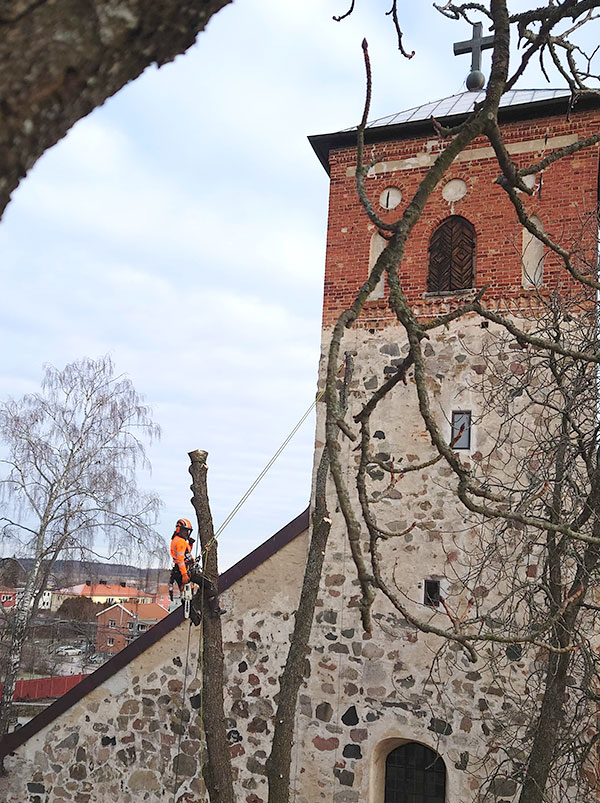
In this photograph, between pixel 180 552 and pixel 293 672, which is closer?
pixel 293 672

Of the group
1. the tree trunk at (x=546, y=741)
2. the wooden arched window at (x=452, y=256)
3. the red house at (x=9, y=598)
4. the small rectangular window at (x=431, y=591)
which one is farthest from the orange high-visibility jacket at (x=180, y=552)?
the red house at (x=9, y=598)

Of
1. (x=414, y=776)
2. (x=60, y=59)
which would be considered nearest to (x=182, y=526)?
(x=414, y=776)

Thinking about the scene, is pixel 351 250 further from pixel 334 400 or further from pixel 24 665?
pixel 24 665

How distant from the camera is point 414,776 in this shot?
6.95 metres

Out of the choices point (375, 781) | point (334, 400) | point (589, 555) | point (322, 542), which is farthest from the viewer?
point (375, 781)

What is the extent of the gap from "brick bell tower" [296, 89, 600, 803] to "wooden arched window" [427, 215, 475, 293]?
0.01 meters

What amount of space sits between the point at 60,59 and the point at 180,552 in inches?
233

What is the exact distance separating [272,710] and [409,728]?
131cm

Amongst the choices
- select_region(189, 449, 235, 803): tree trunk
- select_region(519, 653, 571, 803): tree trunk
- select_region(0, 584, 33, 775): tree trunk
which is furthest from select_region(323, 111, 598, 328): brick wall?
select_region(0, 584, 33, 775): tree trunk

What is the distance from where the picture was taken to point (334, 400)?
5.93 ft

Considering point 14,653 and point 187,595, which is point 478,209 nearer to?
point 187,595

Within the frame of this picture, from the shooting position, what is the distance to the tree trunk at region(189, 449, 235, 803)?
5.71 metres

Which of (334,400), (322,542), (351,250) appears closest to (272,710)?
(322,542)

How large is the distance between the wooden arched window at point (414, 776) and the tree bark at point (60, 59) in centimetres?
690
